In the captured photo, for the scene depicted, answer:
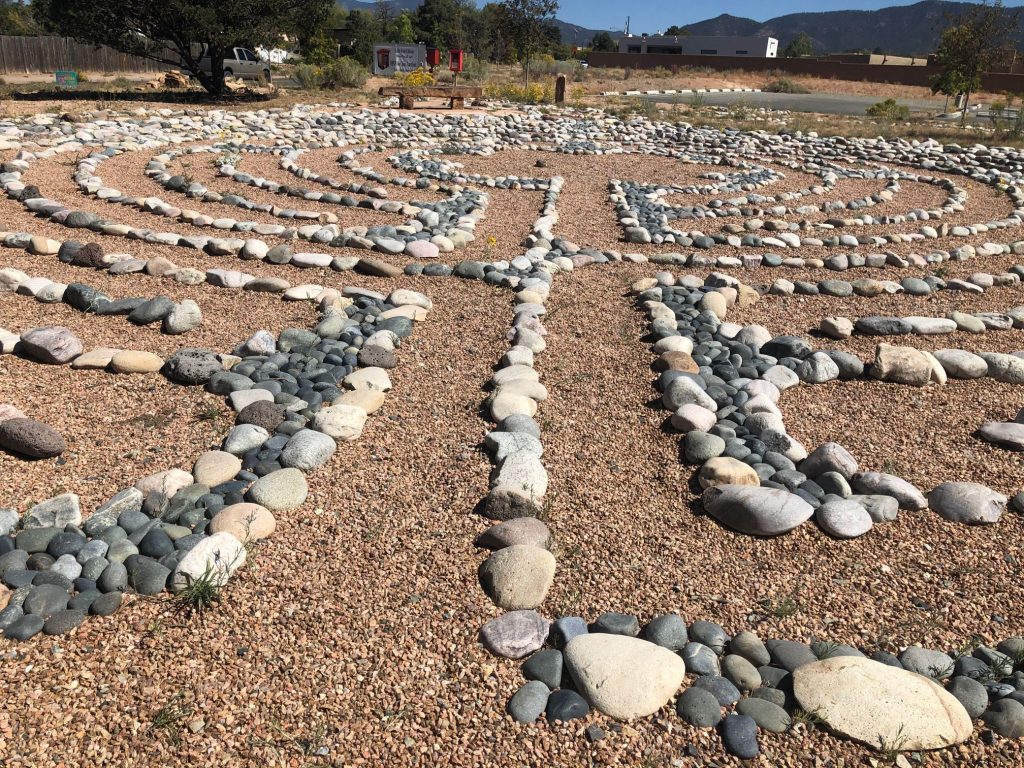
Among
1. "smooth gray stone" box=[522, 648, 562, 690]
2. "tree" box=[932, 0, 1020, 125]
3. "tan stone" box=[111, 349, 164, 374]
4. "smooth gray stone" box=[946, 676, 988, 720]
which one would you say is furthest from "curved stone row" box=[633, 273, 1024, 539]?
"tree" box=[932, 0, 1020, 125]

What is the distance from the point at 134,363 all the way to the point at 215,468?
1.67 meters

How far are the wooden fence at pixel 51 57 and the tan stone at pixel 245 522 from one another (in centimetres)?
3802

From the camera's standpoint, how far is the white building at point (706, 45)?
9100cm

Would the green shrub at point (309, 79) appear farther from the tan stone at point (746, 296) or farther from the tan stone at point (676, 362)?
the tan stone at point (676, 362)

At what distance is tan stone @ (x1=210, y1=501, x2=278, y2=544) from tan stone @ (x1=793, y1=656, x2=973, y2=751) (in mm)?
2560

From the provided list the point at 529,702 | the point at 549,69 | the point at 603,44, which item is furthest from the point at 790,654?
the point at 603,44

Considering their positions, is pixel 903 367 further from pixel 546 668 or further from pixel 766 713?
pixel 546 668

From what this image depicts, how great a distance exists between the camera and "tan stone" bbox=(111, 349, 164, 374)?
223 inches

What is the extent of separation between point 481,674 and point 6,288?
6153 mm

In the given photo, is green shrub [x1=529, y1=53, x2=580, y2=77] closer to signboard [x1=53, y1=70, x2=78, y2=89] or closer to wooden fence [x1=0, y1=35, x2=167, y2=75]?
wooden fence [x1=0, y1=35, x2=167, y2=75]

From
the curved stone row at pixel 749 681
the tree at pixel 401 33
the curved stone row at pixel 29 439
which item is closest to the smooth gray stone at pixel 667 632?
the curved stone row at pixel 749 681

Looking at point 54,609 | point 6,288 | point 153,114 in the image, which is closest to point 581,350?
point 54,609

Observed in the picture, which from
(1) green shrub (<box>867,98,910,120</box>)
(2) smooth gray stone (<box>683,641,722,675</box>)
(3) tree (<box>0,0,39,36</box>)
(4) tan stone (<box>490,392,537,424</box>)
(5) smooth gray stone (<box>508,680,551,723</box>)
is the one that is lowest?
(5) smooth gray stone (<box>508,680,551,723</box>)

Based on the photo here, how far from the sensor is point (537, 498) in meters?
4.43
